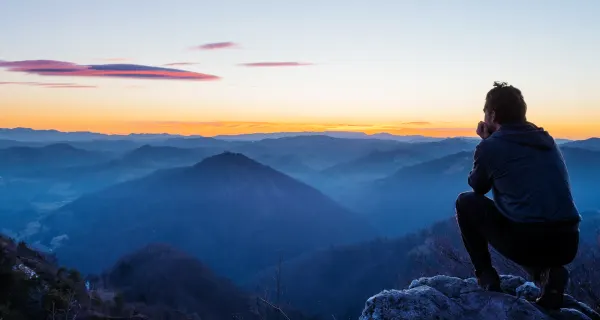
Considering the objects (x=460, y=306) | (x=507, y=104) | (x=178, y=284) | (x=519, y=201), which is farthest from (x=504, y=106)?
(x=178, y=284)

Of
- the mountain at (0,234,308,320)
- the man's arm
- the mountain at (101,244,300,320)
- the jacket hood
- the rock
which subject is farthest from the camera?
the mountain at (101,244,300,320)

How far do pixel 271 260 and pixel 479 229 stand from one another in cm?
16699

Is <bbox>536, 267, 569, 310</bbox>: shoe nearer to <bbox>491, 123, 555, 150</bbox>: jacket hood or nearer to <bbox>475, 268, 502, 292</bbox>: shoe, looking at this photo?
<bbox>475, 268, 502, 292</bbox>: shoe

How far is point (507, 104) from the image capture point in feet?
16.4

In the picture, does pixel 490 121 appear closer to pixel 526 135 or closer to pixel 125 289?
pixel 526 135

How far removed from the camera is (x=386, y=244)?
126375 millimetres

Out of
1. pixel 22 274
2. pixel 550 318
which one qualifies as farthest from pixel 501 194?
pixel 22 274


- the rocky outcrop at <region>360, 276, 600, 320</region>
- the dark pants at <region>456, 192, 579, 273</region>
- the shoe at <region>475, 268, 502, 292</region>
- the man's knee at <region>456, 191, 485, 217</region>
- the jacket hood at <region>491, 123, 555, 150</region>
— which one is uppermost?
the jacket hood at <region>491, 123, 555, 150</region>

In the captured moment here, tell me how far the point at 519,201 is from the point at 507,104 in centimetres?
92

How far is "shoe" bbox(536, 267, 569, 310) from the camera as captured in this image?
196 inches

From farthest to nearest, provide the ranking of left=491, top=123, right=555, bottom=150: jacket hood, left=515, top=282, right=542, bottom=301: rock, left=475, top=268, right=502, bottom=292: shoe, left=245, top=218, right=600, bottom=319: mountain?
left=245, top=218, right=600, bottom=319: mountain, left=515, top=282, right=542, bottom=301: rock, left=475, top=268, right=502, bottom=292: shoe, left=491, top=123, right=555, bottom=150: jacket hood

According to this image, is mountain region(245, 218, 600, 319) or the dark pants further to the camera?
mountain region(245, 218, 600, 319)

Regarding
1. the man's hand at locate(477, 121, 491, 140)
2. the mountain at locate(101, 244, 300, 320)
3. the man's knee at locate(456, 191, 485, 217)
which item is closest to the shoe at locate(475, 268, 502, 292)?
the man's knee at locate(456, 191, 485, 217)

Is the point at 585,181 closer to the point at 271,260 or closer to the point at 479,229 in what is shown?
the point at 271,260
